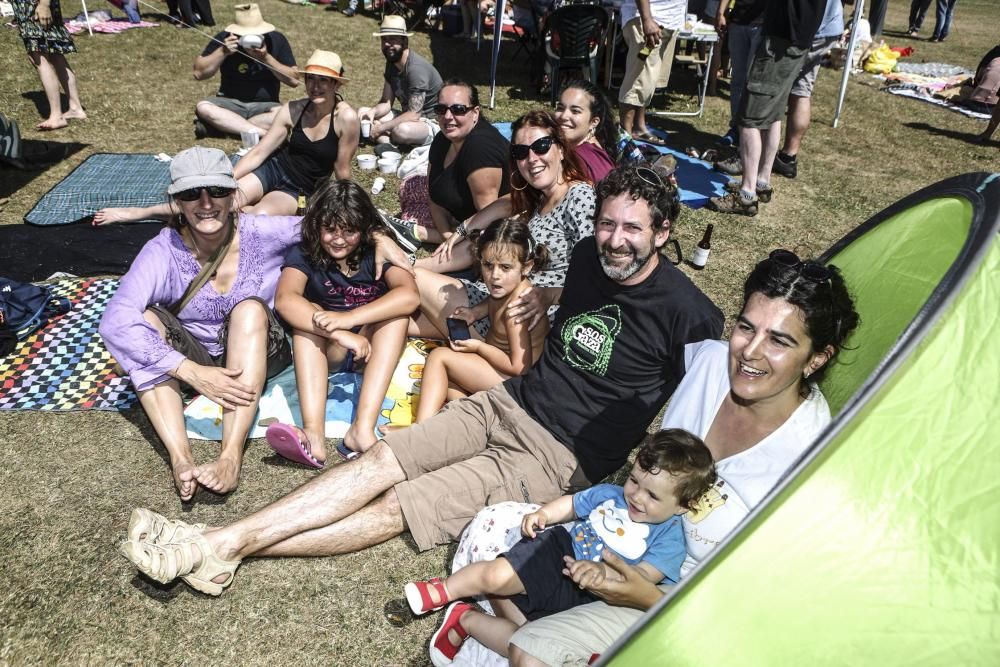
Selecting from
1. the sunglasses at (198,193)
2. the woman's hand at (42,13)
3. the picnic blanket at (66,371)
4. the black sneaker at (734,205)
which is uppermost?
the woman's hand at (42,13)

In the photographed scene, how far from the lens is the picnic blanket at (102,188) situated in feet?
18.7

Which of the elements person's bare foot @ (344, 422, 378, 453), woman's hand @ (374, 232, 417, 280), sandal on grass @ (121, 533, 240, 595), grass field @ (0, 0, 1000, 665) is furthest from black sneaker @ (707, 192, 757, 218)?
sandal on grass @ (121, 533, 240, 595)

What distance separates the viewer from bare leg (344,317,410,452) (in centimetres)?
356

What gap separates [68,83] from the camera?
24.9ft

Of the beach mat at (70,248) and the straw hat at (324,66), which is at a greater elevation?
the straw hat at (324,66)

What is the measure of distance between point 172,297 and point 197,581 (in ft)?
4.71

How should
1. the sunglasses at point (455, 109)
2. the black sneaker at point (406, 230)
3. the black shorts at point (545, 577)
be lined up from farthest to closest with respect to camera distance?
the black sneaker at point (406, 230), the sunglasses at point (455, 109), the black shorts at point (545, 577)

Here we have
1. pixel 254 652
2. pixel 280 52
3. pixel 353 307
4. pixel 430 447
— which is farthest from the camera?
pixel 280 52

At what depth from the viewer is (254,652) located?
270 centimetres

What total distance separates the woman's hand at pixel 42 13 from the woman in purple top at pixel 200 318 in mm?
5220

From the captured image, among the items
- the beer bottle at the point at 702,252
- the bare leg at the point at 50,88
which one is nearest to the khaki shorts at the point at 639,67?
the beer bottle at the point at 702,252

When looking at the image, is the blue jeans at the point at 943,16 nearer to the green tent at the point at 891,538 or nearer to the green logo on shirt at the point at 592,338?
the green logo on shirt at the point at 592,338

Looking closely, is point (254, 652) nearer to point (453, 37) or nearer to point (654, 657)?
point (654, 657)

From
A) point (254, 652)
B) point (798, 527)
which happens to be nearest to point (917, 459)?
point (798, 527)
